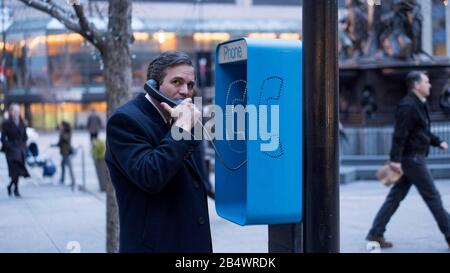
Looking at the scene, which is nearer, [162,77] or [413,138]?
[162,77]

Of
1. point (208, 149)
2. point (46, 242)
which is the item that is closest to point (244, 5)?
point (208, 149)

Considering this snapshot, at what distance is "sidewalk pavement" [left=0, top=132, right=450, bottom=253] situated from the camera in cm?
828

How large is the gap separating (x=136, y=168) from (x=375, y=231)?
5.60 m

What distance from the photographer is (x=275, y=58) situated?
373 centimetres

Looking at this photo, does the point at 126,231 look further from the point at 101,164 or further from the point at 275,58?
the point at 101,164

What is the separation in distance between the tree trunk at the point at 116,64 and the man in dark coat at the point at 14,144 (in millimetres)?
7610

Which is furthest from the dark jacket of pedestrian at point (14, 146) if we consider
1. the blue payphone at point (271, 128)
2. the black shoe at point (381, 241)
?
the blue payphone at point (271, 128)

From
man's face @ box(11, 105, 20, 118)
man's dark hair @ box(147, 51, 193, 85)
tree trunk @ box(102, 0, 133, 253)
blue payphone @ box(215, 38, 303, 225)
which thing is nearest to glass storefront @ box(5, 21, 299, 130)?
man's face @ box(11, 105, 20, 118)

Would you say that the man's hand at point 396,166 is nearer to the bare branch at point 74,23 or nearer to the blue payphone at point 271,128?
the bare branch at point 74,23

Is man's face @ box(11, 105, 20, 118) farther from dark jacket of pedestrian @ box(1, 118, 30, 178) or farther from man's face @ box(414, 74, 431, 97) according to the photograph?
man's face @ box(414, 74, 431, 97)

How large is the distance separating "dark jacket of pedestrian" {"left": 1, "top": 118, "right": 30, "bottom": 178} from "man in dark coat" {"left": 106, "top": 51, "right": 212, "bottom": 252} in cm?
1195

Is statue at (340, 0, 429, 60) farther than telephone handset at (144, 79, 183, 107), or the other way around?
statue at (340, 0, 429, 60)

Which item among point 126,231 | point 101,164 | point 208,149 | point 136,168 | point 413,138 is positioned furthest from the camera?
point 208,149

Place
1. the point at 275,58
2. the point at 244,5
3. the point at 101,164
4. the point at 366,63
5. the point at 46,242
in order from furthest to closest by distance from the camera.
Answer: the point at 244,5, the point at 366,63, the point at 101,164, the point at 46,242, the point at 275,58
